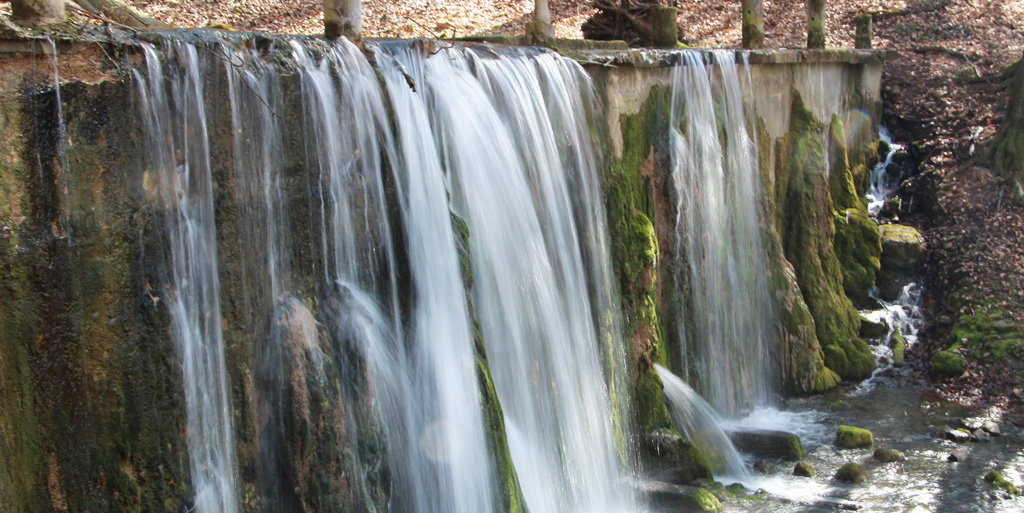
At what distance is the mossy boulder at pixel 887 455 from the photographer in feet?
29.8

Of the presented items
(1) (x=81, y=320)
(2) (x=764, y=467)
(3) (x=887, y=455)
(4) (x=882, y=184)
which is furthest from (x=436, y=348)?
(4) (x=882, y=184)

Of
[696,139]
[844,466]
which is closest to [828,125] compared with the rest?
[696,139]

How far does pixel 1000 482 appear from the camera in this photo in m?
8.41

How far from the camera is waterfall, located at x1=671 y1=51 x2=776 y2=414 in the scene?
9859mm

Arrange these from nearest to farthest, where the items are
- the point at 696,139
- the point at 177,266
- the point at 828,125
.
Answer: the point at 177,266
the point at 696,139
the point at 828,125

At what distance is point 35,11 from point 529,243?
384 centimetres

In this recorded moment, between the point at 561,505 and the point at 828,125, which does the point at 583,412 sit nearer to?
the point at 561,505

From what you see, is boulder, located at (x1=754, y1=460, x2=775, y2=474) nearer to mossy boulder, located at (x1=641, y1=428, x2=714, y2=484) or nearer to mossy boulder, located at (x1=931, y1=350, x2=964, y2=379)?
mossy boulder, located at (x1=641, y1=428, x2=714, y2=484)

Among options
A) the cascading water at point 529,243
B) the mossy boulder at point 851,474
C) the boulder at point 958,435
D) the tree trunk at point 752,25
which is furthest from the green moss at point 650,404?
→ the tree trunk at point 752,25

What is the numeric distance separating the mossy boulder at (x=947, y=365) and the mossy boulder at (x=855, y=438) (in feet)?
7.08

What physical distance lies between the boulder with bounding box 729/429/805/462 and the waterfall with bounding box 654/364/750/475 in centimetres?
19

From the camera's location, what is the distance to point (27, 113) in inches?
189

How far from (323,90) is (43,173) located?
1.87 metres

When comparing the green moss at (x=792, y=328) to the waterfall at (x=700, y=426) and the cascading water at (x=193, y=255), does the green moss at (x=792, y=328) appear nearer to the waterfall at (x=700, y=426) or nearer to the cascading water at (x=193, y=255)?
the waterfall at (x=700, y=426)
